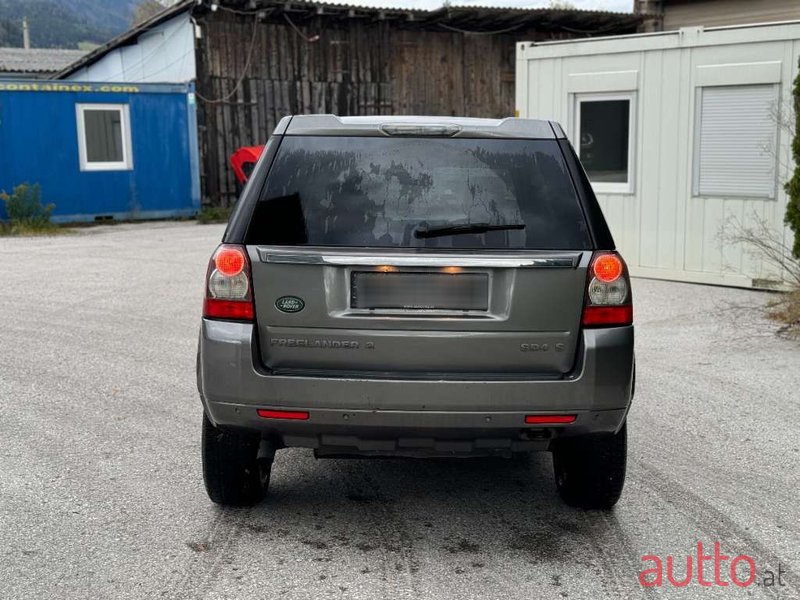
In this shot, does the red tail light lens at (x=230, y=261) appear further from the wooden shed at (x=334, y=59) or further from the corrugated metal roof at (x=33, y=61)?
the corrugated metal roof at (x=33, y=61)

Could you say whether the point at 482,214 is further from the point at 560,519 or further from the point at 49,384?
the point at 49,384

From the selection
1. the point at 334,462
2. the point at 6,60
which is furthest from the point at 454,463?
the point at 6,60

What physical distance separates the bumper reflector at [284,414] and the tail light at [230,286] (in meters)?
0.39

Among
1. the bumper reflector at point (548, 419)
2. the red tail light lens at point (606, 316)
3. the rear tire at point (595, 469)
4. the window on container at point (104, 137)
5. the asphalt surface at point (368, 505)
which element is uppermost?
the window on container at point (104, 137)

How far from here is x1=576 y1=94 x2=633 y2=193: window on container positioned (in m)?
13.5

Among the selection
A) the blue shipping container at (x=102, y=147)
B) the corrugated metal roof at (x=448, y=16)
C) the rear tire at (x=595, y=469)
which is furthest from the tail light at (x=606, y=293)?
the corrugated metal roof at (x=448, y=16)

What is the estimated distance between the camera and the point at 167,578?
4.09 meters

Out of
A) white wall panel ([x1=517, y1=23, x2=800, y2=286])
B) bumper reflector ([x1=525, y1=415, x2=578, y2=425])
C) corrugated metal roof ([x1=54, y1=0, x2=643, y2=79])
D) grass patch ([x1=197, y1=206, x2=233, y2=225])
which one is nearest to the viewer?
bumper reflector ([x1=525, y1=415, x2=578, y2=425])

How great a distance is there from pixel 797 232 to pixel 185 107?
15.2 metres

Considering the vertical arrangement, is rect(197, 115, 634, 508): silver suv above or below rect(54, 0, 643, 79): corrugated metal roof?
below

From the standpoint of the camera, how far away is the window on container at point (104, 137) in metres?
20.9

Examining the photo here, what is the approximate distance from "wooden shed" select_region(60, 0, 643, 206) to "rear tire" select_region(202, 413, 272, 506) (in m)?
18.8

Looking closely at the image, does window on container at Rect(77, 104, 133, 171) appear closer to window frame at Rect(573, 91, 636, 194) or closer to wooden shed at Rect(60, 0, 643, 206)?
wooden shed at Rect(60, 0, 643, 206)

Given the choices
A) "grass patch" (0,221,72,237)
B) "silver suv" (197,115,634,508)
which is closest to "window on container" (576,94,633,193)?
"silver suv" (197,115,634,508)
